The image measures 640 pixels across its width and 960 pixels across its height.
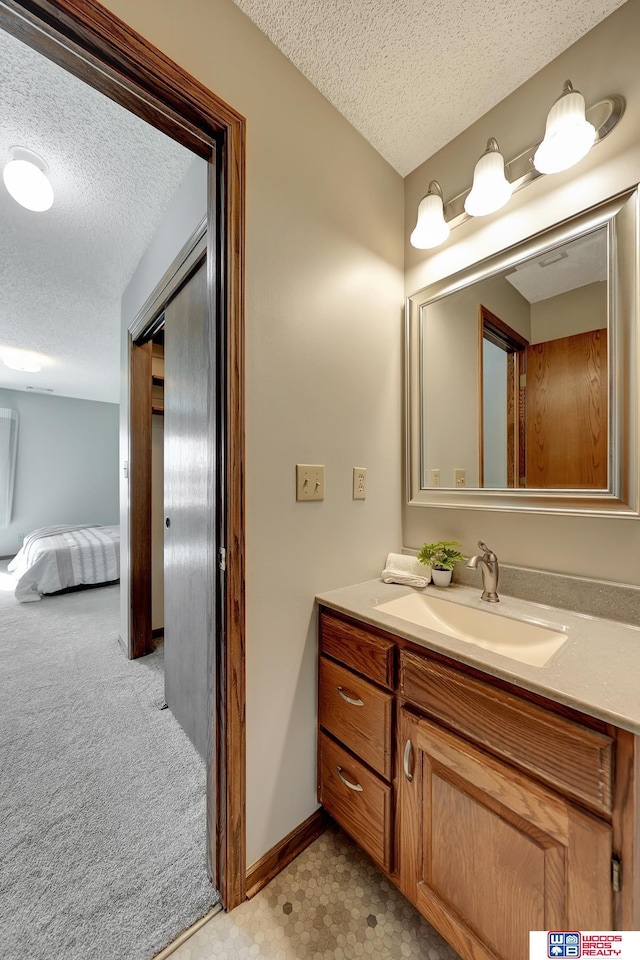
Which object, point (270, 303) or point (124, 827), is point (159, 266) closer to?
point (270, 303)

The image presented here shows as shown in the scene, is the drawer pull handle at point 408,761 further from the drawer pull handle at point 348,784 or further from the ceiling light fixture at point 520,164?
the ceiling light fixture at point 520,164

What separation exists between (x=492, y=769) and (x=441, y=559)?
0.67 meters

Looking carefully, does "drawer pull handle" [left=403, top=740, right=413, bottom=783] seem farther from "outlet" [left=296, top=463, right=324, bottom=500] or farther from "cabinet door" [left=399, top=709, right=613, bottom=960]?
"outlet" [left=296, top=463, right=324, bottom=500]

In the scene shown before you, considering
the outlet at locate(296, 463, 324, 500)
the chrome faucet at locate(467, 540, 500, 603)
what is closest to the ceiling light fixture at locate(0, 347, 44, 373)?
the outlet at locate(296, 463, 324, 500)

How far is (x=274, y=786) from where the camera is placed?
110 cm

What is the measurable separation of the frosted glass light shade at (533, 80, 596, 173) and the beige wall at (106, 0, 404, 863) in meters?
0.60

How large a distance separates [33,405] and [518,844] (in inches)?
272

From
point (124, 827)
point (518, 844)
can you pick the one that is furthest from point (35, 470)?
point (518, 844)

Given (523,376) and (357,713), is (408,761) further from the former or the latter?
(523,376)

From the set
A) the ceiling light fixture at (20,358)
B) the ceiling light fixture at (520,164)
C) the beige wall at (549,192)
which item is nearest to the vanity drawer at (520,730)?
the beige wall at (549,192)

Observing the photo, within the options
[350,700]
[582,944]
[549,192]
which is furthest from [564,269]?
[582,944]

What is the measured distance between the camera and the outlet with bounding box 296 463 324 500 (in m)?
1.16

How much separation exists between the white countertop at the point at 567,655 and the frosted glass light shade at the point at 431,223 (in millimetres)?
1316

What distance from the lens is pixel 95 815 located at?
1296 millimetres
